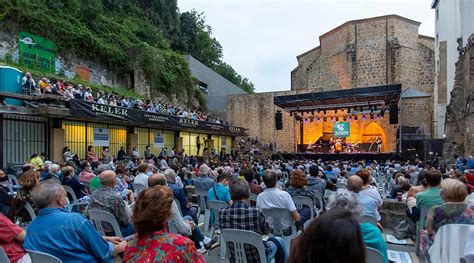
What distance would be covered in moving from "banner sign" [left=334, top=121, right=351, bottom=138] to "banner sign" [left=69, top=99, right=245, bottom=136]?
9524 millimetres

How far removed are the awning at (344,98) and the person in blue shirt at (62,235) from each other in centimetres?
2015

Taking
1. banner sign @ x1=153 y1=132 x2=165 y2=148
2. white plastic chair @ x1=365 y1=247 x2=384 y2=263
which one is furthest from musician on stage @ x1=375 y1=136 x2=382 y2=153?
white plastic chair @ x1=365 y1=247 x2=384 y2=263

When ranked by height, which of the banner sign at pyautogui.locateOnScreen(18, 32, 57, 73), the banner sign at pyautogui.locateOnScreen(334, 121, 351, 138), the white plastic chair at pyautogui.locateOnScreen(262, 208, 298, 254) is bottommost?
the white plastic chair at pyautogui.locateOnScreen(262, 208, 298, 254)

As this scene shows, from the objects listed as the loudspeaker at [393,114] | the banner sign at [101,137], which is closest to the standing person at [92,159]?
the banner sign at [101,137]

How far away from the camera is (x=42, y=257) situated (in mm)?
2463

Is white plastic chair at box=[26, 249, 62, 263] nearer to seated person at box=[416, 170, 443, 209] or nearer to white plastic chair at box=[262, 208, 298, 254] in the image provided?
white plastic chair at box=[262, 208, 298, 254]

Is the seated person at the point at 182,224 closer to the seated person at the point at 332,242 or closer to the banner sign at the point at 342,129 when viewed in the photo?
the seated person at the point at 332,242

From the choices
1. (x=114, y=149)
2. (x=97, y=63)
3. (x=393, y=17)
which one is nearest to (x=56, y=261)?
(x=114, y=149)

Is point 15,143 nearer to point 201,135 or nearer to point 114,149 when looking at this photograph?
point 114,149

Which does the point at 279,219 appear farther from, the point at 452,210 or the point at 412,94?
the point at 412,94

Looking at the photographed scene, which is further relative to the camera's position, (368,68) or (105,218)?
(368,68)

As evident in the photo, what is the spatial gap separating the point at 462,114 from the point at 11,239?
72.4 feet

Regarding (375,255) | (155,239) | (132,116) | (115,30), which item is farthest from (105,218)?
(115,30)

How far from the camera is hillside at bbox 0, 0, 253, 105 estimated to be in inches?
712
